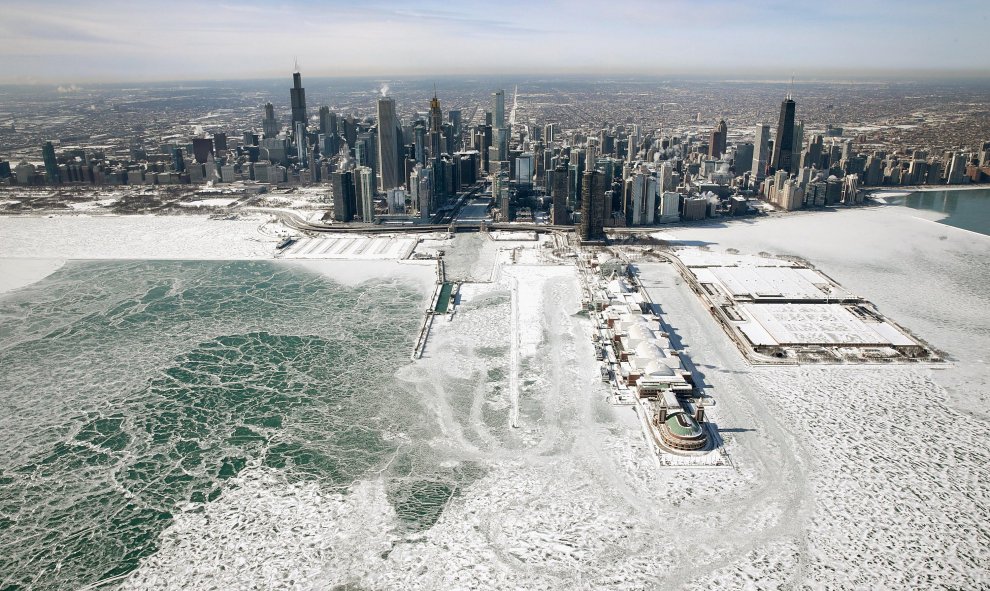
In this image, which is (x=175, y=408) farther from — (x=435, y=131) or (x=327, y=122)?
(x=327, y=122)

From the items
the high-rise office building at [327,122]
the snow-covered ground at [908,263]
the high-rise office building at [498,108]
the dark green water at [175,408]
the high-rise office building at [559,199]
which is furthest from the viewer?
the high-rise office building at [327,122]

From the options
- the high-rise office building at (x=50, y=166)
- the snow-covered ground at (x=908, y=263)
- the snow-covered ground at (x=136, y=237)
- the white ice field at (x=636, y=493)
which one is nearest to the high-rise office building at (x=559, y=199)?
the snow-covered ground at (x=908, y=263)

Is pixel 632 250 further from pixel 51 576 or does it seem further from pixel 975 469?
pixel 51 576

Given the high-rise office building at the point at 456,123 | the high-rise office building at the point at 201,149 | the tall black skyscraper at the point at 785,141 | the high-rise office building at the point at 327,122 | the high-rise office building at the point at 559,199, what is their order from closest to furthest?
1. the high-rise office building at the point at 559,199
2. the tall black skyscraper at the point at 785,141
3. the high-rise office building at the point at 201,149
4. the high-rise office building at the point at 456,123
5. the high-rise office building at the point at 327,122

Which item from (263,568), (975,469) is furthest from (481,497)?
(975,469)

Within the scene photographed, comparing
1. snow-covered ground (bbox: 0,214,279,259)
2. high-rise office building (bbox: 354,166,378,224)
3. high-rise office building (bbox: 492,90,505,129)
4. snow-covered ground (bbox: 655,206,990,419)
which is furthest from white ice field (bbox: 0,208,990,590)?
high-rise office building (bbox: 492,90,505,129)

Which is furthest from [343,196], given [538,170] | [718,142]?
[718,142]

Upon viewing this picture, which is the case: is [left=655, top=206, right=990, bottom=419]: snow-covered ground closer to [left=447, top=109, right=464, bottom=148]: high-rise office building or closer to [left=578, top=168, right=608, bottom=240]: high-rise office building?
[left=578, top=168, right=608, bottom=240]: high-rise office building

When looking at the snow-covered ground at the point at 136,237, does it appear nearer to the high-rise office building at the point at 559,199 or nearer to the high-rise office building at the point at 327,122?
the high-rise office building at the point at 559,199
